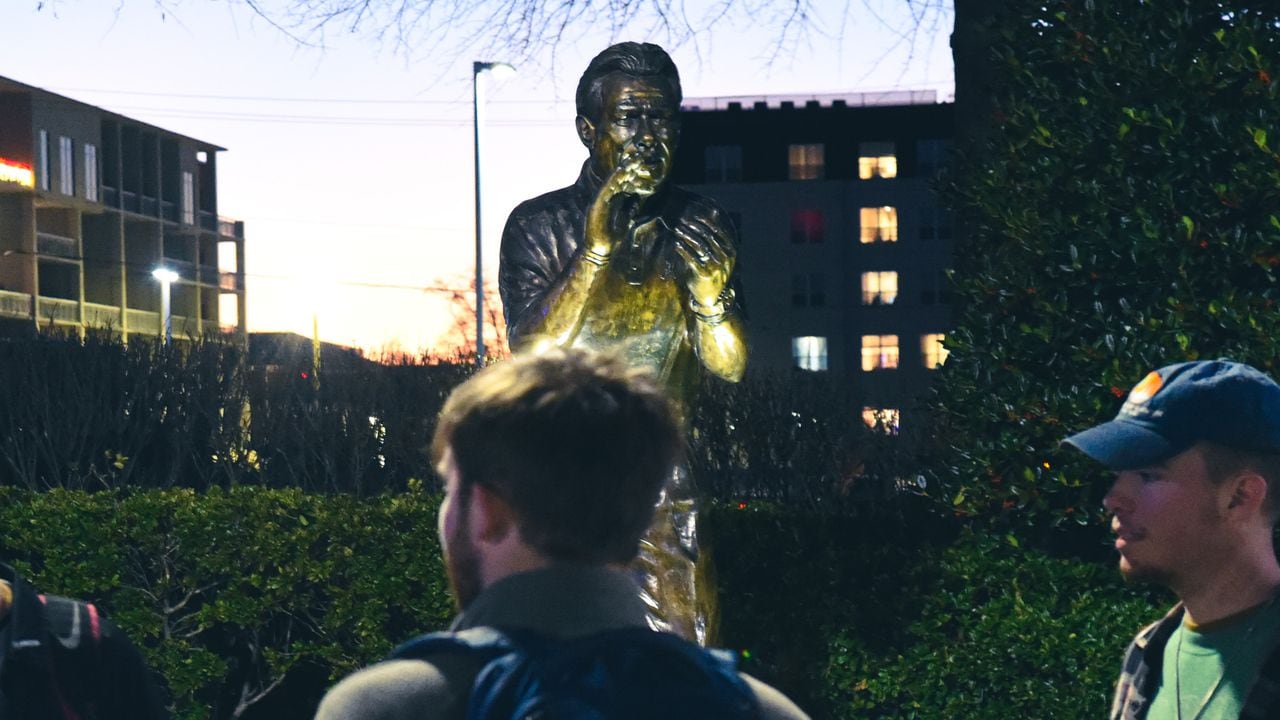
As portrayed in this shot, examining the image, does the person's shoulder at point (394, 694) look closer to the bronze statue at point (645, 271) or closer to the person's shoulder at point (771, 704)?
the person's shoulder at point (771, 704)

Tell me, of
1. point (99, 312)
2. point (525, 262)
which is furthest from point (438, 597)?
point (99, 312)

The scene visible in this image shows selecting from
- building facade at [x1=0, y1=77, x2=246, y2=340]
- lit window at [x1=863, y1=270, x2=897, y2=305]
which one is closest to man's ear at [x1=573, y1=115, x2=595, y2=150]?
Answer: building facade at [x1=0, y1=77, x2=246, y2=340]

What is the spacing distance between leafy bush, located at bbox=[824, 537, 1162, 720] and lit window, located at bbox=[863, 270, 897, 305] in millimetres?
66638

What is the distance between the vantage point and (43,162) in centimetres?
6550

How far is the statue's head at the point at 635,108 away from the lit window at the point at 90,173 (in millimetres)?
67588

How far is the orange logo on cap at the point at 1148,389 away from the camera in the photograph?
3055 millimetres

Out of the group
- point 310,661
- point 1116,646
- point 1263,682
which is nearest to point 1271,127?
point 1116,646

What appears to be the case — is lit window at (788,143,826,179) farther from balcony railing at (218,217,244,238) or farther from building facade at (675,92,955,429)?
balcony railing at (218,217,244,238)

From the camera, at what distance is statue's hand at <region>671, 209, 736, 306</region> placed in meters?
5.41

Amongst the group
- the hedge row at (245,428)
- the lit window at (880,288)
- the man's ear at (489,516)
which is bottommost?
→ the hedge row at (245,428)

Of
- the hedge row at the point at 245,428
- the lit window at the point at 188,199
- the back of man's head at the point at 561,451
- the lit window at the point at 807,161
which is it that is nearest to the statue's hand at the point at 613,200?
the back of man's head at the point at 561,451

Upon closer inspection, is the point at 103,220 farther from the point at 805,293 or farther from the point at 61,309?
the point at 805,293

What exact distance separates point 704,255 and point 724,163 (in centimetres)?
6732

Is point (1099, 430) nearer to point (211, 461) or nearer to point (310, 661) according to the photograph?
point (310, 661)
